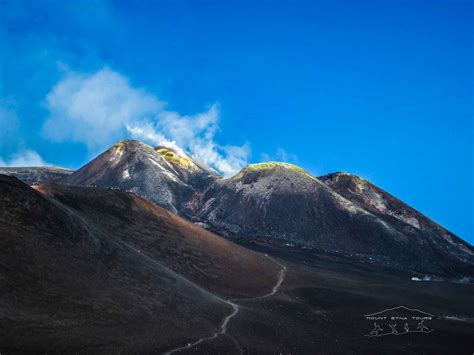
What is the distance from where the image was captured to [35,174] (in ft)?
605

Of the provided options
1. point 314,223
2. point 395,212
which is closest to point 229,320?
point 314,223

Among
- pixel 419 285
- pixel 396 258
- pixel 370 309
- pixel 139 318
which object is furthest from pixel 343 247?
pixel 139 318

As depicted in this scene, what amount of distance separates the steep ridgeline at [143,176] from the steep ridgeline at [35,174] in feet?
51.2

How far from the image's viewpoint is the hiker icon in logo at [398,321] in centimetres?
3744

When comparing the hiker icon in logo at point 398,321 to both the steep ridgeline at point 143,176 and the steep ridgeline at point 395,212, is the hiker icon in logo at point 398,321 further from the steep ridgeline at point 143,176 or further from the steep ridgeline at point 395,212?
the steep ridgeline at point 143,176

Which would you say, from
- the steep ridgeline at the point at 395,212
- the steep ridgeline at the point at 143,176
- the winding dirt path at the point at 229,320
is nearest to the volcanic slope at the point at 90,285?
the winding dirt path at the point at 229,320

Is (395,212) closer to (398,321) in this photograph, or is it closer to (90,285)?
(398,321)

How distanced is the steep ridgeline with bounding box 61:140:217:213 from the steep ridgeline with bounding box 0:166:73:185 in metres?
15.6

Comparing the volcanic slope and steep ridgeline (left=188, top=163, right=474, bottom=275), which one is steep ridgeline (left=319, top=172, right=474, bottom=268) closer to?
steep ridgeline (left=188, top=163, right=474, bottom=275)

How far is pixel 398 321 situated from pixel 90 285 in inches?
1143

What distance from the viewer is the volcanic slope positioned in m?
24.7

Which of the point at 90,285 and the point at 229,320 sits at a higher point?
the point at 90,285

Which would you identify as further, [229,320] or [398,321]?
[398,321]

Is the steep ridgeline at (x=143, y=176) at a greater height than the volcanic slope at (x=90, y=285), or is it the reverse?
the steep ridgeline at (x=143, y=176)
